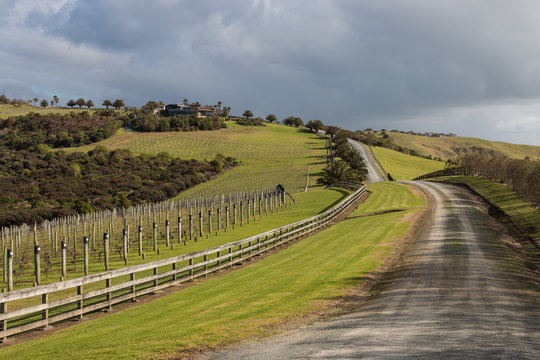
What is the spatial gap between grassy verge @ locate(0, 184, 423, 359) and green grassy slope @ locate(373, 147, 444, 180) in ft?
270

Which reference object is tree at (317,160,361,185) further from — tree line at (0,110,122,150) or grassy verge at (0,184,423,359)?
tree line at (0,110,122,150)

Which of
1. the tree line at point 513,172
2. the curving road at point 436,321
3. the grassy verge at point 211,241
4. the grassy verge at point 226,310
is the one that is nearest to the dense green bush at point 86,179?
the grassy verge at point 211,241

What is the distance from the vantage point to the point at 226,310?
1380 cm

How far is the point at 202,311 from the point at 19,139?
140678mm

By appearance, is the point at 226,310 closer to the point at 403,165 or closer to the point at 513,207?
the point at 513,207

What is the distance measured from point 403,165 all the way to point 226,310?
116296 millimetres

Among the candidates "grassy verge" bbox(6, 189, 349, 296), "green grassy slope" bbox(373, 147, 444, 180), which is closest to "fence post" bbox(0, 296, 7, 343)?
"grassy verge" bbox(6, 189, 349, 296)

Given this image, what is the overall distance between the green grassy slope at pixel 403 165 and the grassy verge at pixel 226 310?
82413 mm

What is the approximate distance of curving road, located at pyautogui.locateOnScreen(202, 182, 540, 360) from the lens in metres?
9.06

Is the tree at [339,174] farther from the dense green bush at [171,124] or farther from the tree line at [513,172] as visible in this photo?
the dense green bush at [171,124]

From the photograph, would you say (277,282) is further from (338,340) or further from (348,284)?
(338,340)

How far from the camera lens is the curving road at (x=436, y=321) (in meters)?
9.06

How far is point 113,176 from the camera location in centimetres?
10494

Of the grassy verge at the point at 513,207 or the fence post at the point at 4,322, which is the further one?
the grassy verge at the point at 513,207
